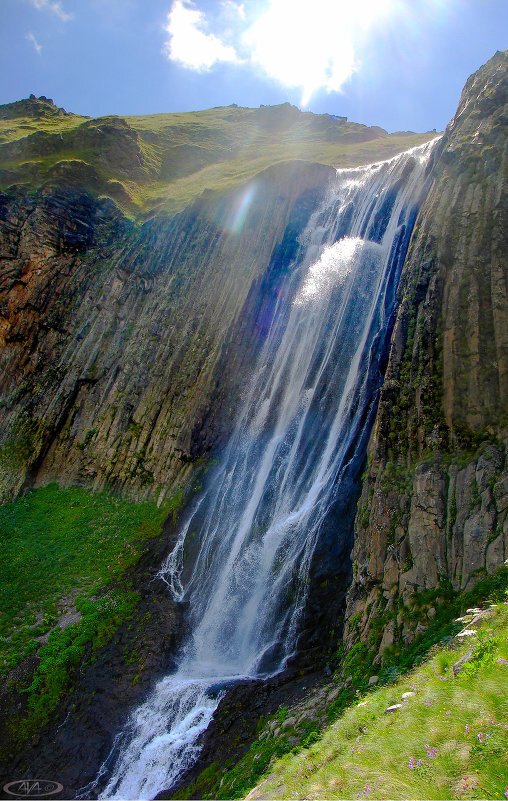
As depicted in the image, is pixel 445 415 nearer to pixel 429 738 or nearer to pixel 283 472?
pixel 283 472

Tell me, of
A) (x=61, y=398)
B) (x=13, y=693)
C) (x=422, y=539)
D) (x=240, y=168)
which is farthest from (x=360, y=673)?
(x=240, y=168)

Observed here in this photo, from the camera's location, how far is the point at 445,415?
46.0 ft

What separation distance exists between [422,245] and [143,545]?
1861cm

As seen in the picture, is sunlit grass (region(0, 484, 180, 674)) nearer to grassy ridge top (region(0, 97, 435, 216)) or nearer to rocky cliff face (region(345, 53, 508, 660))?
rocky cliff face (region(345, 53, 508, 660))

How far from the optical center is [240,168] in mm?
48406

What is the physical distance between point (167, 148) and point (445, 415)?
186 ft

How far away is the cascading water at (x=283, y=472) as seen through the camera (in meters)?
13.8

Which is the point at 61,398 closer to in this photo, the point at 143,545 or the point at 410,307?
the point at 143,545

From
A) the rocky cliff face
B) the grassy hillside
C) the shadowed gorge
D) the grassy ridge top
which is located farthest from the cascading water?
the grassy ridge top

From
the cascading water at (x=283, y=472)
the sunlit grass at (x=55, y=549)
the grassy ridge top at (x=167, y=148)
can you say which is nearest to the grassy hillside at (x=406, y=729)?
the cascading water at (x=283, y=472)

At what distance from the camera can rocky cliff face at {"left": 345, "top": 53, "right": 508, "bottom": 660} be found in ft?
37.8

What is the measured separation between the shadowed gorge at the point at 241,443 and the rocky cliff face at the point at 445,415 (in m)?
0.08

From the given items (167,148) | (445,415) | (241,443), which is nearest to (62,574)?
(241,443)

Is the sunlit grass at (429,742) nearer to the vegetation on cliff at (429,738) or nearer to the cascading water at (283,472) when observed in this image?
the vegetation on cliff at (429,738)
